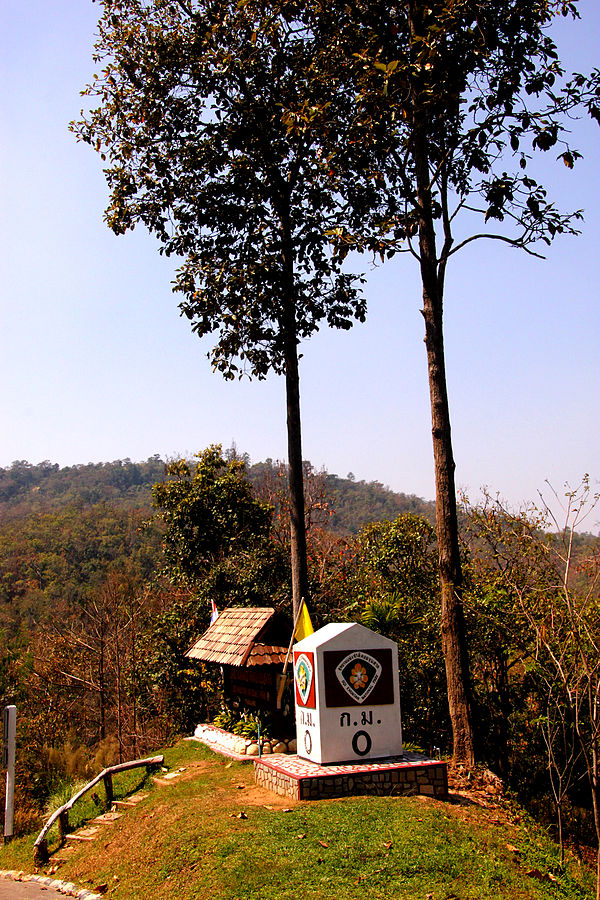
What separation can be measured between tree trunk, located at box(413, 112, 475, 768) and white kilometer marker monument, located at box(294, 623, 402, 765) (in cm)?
107

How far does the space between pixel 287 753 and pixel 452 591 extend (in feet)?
14.6

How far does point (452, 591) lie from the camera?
11758 mm

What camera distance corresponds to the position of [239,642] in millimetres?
14641

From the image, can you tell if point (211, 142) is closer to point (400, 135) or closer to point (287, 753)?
point (400, 135)

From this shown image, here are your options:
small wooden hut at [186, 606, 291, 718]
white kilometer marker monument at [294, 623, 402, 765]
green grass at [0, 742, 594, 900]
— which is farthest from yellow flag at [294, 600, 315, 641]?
green grass at [0, 742, 594, 900]

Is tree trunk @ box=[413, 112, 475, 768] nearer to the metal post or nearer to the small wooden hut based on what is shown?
the small wooden hut

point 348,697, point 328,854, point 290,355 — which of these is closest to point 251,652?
point 348,697

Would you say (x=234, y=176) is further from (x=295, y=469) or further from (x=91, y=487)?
(x=91, y=487)

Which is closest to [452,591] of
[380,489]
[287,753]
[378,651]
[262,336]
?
[378,651]

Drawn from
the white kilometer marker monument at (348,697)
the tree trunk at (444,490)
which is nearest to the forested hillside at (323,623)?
the tree trunk at (444,490)

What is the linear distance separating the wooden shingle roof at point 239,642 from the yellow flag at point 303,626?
3.68 feet

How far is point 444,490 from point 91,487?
356 ft

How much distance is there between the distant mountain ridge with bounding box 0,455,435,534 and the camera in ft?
250

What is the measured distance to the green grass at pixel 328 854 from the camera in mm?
7414
